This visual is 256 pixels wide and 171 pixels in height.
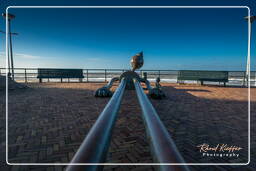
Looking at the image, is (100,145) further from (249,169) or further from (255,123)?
(255,123)

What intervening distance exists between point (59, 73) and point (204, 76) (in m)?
11.7

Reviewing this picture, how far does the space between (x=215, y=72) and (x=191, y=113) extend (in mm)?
8459

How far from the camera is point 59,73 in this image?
12.2 metres

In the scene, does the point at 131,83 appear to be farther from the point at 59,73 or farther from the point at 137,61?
the point at 59,73

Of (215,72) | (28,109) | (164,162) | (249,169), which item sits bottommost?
(249,169)

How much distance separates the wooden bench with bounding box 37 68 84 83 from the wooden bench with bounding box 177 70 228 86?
8586mm

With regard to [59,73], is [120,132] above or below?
below

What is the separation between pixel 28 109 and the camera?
418 cm

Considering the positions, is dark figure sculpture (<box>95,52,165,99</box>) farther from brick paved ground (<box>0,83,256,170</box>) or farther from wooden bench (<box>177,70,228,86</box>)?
wooden bench (<box>177,70,228,86</box>)

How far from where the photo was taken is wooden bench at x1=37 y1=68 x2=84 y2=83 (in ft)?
38.6

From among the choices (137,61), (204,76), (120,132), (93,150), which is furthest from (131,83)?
(204,76)

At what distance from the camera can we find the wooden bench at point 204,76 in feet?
34.5

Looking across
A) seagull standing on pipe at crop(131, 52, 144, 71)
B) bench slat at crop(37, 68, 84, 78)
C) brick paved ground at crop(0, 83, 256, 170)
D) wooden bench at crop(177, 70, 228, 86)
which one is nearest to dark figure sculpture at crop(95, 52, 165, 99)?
seagull standing on pipe at crop(131, 52, 144, 71)

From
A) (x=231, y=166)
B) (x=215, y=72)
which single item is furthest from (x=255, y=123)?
(x=215, y=72)
